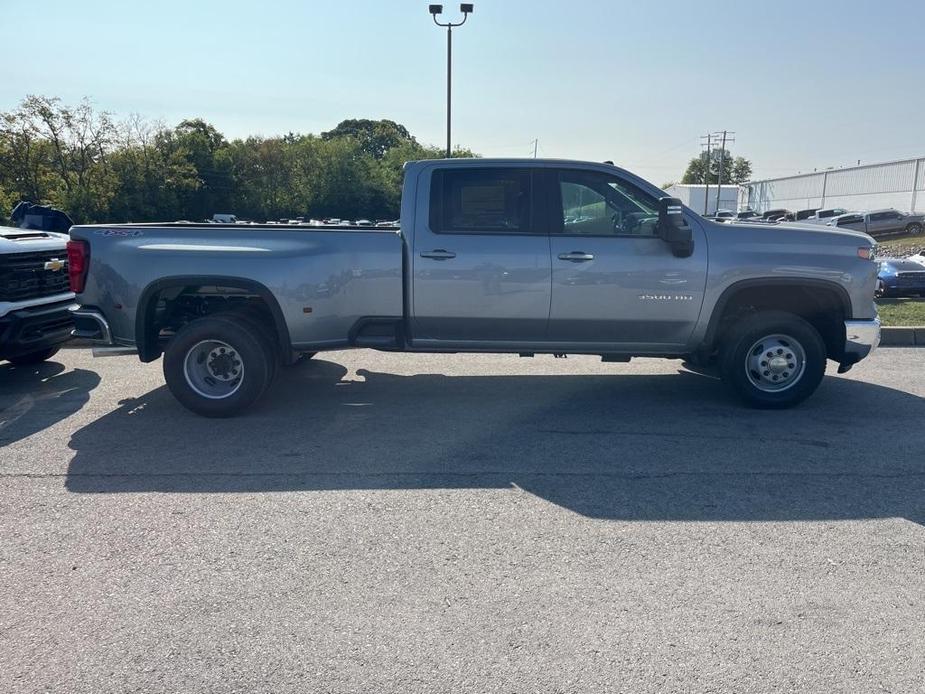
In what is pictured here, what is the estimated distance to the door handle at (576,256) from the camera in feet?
20.7

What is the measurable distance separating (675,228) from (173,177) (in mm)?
24639

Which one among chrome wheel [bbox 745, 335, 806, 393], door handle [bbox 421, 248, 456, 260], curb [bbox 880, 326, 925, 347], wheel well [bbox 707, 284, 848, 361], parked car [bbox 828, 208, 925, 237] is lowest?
curb [bbox 880, 326, 925, 347]

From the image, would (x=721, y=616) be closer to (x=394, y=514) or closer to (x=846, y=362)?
(x=394, y=514)

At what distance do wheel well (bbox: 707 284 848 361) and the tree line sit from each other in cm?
1686

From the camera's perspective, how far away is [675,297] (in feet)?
21.0

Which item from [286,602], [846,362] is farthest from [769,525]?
[846,362]

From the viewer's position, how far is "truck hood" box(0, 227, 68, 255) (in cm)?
736

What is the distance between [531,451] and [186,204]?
83.7 ft

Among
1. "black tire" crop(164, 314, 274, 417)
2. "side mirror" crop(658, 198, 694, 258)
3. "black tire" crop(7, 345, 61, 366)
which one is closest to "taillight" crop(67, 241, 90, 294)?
"black tire" crop(164, 314, 274, 417)

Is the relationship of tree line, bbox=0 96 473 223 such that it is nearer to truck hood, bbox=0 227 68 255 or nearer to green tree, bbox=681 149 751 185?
truck hood, bbox=0 227 68 255

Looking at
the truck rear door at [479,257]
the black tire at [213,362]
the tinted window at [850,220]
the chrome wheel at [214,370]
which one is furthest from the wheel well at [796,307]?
the tinted window at [850,220]

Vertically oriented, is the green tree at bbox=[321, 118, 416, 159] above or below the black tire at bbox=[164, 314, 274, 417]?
above

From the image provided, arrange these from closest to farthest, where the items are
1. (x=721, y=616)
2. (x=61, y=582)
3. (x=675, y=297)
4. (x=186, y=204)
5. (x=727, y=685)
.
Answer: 1. (x=727, y=685)
2. (x=721, y=616)
3. (x=61, y=582)
4. (x=675, y=297)
5. (x=186, y=204)

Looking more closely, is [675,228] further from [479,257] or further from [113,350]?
[113,350]
